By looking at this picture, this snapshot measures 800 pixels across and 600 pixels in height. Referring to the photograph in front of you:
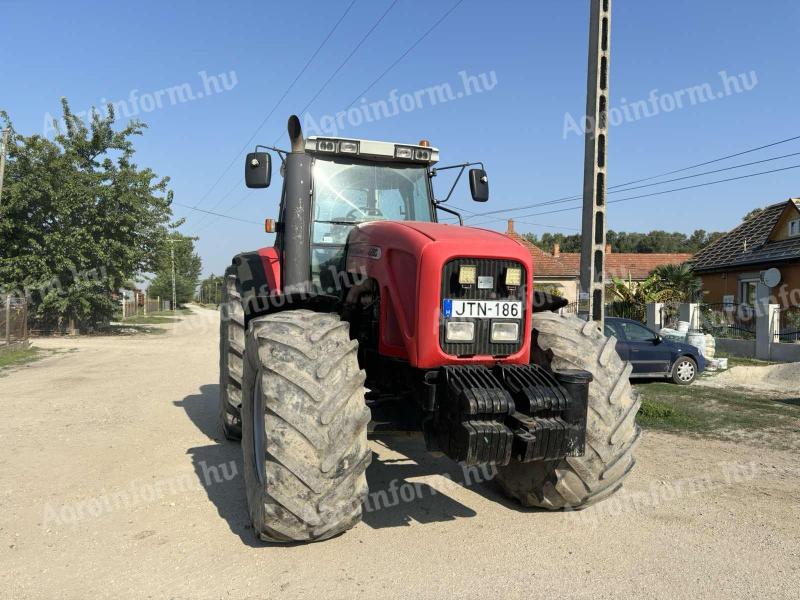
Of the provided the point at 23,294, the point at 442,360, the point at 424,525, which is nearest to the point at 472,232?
the point at 442,360

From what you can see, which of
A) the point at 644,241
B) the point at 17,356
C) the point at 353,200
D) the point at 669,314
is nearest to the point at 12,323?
the point at 17,356

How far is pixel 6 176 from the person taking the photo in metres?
21.7

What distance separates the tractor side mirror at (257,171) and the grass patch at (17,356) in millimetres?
10949

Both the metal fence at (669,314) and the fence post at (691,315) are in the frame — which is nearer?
the fence post at (691,315)

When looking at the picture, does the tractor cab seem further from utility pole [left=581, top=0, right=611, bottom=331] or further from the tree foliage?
the tree foliage

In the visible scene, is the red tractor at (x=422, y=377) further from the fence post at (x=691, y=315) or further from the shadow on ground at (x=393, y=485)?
the fence post at (x=691, y=315)

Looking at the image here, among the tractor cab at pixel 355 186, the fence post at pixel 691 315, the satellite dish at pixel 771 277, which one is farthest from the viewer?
the satellite dish at pixel 771 277

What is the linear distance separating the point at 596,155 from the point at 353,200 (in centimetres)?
391

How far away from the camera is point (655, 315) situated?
1881 cm

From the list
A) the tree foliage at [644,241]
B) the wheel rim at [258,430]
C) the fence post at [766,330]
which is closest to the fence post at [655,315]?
the fence post at [766,330]

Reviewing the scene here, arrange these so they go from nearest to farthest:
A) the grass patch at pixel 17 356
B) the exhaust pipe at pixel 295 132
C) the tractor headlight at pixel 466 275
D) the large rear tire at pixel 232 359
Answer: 1. the tractor headlight at pixel 466 275
2. the exhaust pipe at pixel 295 132
3. the large rear tire at pixel 232 359
4. the grass patch at pixel 17 356

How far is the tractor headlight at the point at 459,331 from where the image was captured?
3.80 m

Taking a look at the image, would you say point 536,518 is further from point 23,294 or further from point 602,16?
point 23,294

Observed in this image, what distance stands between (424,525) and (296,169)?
278 centimetres
